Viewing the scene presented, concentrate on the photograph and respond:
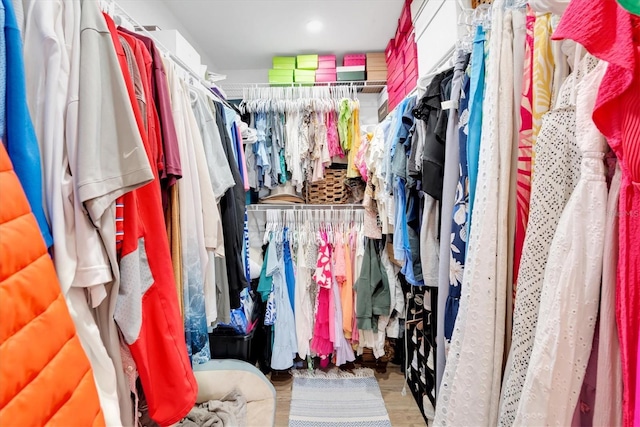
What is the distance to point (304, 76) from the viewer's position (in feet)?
8.12

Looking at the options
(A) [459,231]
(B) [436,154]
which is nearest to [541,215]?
(A) [459,231]

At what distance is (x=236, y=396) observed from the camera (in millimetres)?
1496

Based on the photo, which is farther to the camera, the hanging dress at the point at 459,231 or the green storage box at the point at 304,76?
the green storage box at the point at 304,76

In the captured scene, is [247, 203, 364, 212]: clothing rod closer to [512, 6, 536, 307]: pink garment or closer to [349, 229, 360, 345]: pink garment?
[349, 229, 360, 345]: pink garment

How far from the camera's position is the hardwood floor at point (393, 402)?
174 cm

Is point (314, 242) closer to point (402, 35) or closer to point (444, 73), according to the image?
point (444, 73)

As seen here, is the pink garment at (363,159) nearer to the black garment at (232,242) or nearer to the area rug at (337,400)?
the black garment at (232,242)

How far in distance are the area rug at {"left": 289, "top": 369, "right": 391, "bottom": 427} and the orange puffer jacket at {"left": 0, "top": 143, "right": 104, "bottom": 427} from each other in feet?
5.45

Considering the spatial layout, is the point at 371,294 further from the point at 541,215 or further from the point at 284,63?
the point at 284,63

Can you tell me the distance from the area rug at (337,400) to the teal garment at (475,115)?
155cm

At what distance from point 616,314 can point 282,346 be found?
194cm

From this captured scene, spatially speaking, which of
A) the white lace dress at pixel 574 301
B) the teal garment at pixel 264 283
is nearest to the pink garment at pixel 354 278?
the teal garment at pixel 264 283

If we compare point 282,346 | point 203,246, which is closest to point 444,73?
point 203,246

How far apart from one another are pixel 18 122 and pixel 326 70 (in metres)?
2.35
